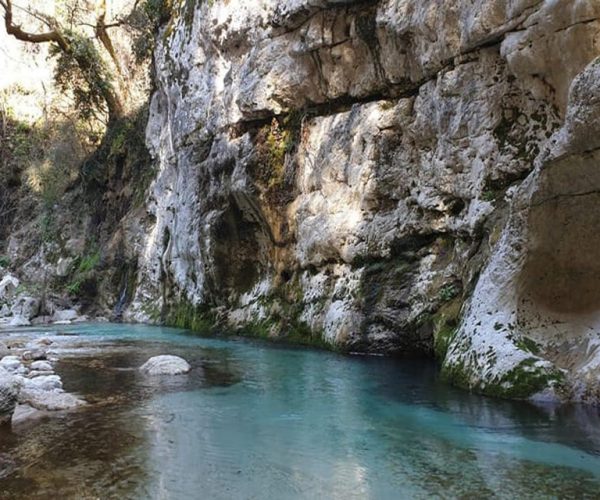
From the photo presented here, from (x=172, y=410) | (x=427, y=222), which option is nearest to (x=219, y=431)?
(x=172, y=410)

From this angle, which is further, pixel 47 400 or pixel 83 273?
pixel 83 273

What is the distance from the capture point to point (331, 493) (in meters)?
4.05

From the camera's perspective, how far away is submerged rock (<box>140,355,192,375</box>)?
9242 millimetres

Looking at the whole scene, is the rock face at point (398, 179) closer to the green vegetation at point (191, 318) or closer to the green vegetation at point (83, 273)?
the green vegetation at point (191, 318)

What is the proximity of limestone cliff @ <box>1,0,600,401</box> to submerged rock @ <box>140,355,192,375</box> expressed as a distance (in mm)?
3755

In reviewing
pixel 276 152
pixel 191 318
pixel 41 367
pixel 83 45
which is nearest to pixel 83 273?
pixel 191 318

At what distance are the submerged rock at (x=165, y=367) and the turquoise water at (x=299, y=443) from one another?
569 millimetres

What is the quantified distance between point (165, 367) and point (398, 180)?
6.17 m

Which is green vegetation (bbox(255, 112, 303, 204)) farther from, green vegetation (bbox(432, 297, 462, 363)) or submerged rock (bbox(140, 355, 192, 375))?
submerged rock (bbox(140, 355, 192, 375))

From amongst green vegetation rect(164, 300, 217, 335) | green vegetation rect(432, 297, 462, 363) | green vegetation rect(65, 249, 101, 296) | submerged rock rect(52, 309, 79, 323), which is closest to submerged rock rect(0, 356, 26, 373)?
green vegetation rect(432, 297, 462, 363)

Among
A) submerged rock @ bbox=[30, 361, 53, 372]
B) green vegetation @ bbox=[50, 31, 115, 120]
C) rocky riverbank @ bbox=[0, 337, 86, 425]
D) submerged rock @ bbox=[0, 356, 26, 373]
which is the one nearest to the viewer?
rocky riverbank @ bbox=[0, 337, 86, 425]

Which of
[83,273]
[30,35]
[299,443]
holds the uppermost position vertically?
[30,35]

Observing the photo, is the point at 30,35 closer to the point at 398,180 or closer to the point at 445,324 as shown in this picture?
the point at 398,180

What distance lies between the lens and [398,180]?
12.3 m
